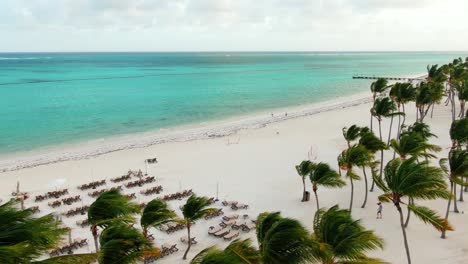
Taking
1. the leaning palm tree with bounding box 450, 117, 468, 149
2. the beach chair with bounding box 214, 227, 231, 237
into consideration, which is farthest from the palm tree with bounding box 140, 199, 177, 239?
the leaning palm tree with bounding box 450, 117, 468, 149

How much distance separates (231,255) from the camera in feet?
26.9

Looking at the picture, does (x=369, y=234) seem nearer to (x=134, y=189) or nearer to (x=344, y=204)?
(x=344, y=204)

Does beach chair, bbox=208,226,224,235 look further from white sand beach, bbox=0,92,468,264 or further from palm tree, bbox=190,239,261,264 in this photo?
palm tree, bbox=190,239,261,264

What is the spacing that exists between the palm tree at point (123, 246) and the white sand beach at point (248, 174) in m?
5.77

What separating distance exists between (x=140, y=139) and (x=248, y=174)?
17850 mm

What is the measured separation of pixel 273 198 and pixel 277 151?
33.9 ft

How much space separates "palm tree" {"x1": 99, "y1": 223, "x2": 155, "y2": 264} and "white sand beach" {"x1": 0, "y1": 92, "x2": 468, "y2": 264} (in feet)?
18.9

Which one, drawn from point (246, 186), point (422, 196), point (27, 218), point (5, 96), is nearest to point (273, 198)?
point (246, 186)

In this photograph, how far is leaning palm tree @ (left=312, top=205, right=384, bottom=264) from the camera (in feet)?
28.7

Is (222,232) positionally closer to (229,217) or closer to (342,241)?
(229,217)

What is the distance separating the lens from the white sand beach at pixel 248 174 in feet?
53.1

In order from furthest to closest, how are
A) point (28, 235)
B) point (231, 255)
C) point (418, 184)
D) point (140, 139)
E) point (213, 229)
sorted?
point (140, 139), point (213, 229), point (418, 184), point (231, 255), point (28, 235)

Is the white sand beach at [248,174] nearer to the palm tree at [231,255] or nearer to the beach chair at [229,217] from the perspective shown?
the beach chair at [229,217]

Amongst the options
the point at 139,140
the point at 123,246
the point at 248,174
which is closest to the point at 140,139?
the point at 139,140
